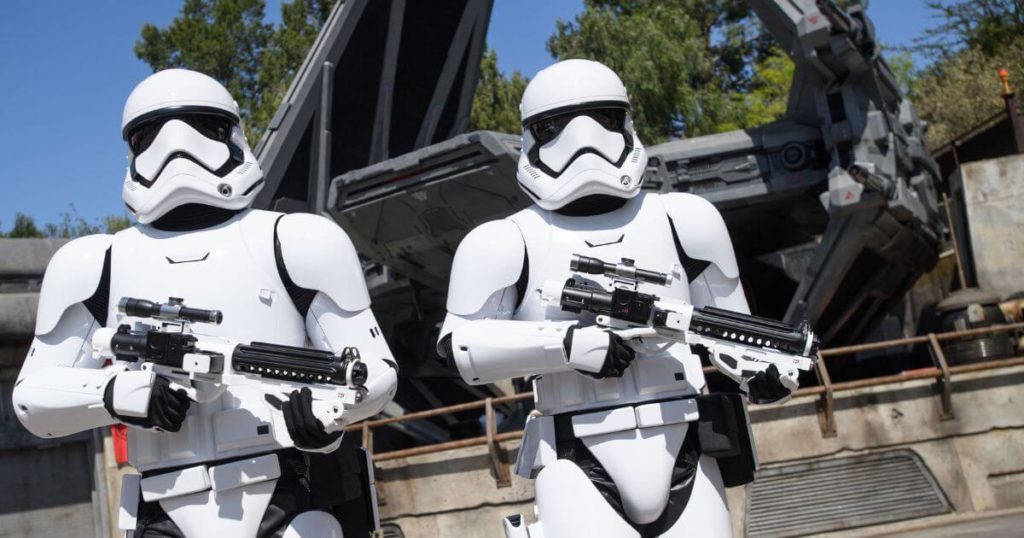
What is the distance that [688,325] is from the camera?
475 centimetres

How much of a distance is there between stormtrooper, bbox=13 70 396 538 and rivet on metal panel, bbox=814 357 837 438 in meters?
8.10

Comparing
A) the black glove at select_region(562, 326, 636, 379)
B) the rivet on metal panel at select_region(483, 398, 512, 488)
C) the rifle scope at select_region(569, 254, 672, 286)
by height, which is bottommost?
the rivet on metal panel at select_region(483, 398, 512, 488)

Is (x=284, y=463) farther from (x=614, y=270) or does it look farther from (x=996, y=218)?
(x=996, y=218)

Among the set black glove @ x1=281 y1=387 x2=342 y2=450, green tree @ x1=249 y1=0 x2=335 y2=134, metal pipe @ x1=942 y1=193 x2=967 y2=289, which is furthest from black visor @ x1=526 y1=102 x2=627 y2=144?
green tree @ x1=249 y1=0 x2=335 y2=134

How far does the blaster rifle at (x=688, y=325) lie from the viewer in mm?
4723

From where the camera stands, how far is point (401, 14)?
22.0 m

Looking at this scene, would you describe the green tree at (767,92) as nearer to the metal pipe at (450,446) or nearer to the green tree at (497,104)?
the green tree at (497,104)

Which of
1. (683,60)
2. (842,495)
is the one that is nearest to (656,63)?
(683,60)

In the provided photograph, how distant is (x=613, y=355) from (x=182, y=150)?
6.80 feet

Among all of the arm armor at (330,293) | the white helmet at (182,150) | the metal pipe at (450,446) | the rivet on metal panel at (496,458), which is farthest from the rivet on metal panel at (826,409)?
the white helmet at (182,150)

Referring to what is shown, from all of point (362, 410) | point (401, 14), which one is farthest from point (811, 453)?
point (401, 14)

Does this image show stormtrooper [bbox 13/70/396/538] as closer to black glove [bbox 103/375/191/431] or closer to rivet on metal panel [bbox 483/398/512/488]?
black glove [bbox 103/375/191/431]

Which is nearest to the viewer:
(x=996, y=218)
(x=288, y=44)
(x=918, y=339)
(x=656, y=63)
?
(x=918, y=339)

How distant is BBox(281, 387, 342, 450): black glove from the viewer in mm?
4410
